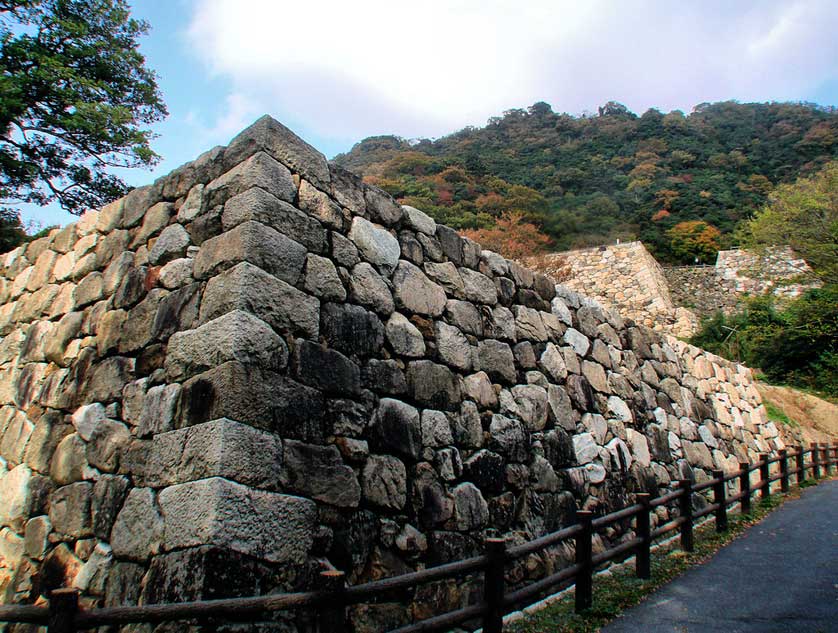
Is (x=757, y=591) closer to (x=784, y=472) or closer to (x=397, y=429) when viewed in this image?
(x=397, y=429)

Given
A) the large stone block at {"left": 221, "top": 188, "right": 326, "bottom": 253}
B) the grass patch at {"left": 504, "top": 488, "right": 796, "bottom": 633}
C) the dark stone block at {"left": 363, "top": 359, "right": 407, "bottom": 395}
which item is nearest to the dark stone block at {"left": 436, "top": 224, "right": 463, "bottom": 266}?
the dark stone block at {"left": 363, "top": 359, "right": 407, "bottom": 395}

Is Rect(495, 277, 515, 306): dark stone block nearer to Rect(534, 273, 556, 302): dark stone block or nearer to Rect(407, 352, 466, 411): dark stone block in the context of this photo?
Rect(534, 273, 556, 302): dark stone block

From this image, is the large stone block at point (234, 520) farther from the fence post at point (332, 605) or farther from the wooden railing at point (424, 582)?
the fence post at point (332, 605)

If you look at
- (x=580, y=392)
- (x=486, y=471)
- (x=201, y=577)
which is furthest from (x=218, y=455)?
(x=580, y=392)

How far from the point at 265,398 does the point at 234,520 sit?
0.63 m

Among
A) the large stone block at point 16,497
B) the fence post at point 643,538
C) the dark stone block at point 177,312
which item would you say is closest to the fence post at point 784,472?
the fence post at point 643,538

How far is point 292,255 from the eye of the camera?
3.56 meters

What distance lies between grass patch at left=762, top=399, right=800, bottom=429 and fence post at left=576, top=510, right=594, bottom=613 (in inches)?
405

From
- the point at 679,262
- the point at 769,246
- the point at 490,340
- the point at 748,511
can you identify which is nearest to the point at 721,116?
the point at 679,262

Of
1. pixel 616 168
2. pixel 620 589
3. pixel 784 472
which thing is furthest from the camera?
pixel 616 168

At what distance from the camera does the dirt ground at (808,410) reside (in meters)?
13.7

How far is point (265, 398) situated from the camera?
10.1ft

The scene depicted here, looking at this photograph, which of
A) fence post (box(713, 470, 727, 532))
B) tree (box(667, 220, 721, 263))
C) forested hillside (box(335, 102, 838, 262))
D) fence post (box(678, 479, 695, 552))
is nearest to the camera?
fence post (box(678, 479, 695, 552))

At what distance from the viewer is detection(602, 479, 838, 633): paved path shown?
4.11 m
